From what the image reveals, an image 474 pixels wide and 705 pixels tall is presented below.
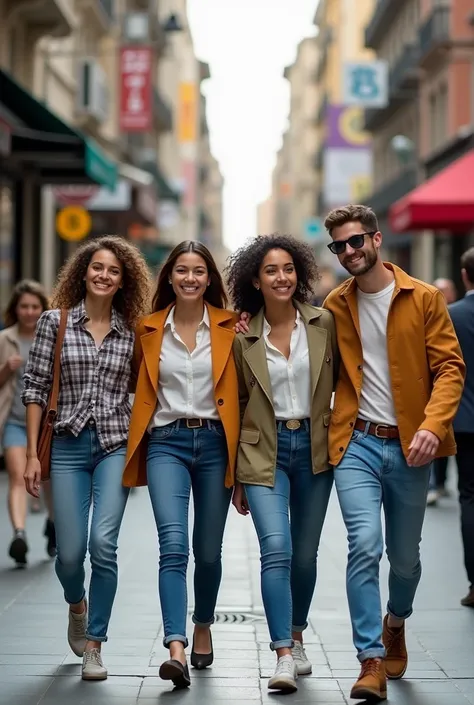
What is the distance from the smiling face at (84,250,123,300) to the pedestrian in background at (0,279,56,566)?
345cm

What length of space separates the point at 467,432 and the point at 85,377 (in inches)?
120

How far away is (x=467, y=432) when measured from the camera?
28.8 ft

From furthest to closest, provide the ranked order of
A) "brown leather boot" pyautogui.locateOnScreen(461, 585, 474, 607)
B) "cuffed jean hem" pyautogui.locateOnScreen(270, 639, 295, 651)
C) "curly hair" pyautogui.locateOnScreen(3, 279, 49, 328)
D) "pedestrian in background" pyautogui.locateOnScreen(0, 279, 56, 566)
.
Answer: "curly hair" pyautogui.locateOnScreen(3, 279, 49, 328)
"pedestrian in background" pyautogui.locateOnScreen(0, 279, 56, 566)
"brown leather boot" pyautogui.locateOnScreen(461, 585, 474, 607)
"cuffed jean hem" pyautogui.locateOnScreen(270, 639, 295, 651)

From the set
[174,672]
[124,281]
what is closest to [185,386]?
[124,281]

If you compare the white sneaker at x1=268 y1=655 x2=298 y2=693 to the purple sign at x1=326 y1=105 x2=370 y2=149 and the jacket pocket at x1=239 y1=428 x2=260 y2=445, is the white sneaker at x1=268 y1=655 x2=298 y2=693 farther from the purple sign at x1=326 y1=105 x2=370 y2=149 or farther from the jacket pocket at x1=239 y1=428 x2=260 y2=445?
the purple sign at x1=326 y1=105 x2=370 y2=149

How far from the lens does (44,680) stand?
21.0 ft

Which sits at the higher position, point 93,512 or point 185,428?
point 185,428

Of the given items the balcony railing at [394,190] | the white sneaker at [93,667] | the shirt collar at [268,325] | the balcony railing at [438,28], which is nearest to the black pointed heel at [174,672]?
the white sneaker at [93,667]

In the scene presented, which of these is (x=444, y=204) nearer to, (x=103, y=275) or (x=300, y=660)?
(x=103, y=275)

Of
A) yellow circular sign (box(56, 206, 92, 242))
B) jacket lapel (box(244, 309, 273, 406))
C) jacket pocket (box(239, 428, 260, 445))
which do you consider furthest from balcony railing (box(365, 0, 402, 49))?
jacket pocket (box(239, 428, 260, 445))

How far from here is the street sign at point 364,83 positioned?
3516 centimetres

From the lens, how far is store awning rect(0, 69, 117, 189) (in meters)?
17.6

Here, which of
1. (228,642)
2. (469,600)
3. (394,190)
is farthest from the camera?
(394,190)

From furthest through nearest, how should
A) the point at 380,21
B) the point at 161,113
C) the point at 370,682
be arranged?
the point at 161,113 < the point at 380,21 < the point at 370,682
